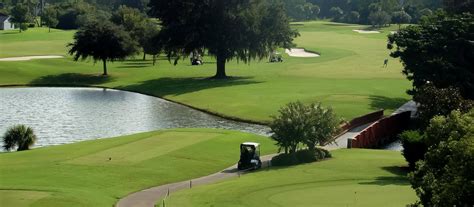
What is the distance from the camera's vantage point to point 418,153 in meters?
44.4

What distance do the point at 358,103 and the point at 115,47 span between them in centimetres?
3964

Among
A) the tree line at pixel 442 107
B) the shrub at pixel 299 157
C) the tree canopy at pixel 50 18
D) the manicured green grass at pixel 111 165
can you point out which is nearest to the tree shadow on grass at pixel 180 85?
the tree line at pixel 442 107

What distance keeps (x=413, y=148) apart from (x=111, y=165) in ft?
58.5

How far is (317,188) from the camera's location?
124ft

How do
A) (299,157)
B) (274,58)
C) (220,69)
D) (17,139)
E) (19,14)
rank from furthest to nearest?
(19,14)
(274,58)
(220,69)
(17,139)
(299,157)

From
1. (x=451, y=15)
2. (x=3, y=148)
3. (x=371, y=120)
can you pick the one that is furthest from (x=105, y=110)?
(x=451, y=15)

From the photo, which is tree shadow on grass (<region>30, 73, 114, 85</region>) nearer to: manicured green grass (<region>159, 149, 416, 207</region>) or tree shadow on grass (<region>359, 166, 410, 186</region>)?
manicured green grass (<region>159, 149, 416, 207</region>)

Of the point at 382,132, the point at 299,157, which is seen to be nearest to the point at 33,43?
the point at 382,132

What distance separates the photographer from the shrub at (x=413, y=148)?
44219mm

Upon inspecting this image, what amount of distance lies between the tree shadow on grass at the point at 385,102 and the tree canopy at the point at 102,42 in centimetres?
3825

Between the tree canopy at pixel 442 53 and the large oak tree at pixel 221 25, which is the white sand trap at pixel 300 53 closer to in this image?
the large oak tree at pixel 221 25

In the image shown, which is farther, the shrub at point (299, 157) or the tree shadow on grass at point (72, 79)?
the tree shadow on grass at point (72, 79)

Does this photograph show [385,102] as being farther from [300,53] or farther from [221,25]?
[300,53]

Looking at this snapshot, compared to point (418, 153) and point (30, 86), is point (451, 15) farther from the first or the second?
point (30, 86)
